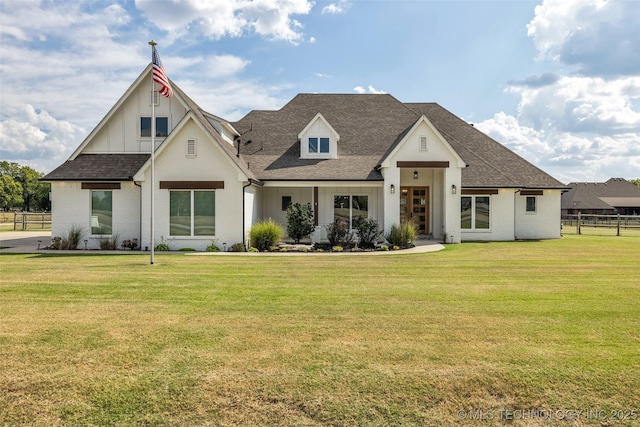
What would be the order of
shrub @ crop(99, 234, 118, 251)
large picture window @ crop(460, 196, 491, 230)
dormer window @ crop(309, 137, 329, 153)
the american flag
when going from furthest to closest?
dormer window @ crop(309, 137, 329, 153), large picture window @ crop(460, 196, 491, 230), shrub @ crop(99, 234, 118, 251), the american flag

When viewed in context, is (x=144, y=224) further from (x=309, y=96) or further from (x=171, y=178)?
(x=309, y=96)

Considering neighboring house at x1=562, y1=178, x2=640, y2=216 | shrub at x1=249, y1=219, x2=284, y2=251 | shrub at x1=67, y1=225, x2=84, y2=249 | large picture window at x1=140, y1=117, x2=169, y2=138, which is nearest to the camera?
shrub at x1=249, y1=219, x2=284, y2=251

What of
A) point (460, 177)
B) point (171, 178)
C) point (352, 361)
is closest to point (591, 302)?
point (352, 361)

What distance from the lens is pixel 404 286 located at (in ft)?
33.7

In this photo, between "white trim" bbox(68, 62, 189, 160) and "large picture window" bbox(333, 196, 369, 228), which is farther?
"large picture window" bbox(333, 196, 369, 228)

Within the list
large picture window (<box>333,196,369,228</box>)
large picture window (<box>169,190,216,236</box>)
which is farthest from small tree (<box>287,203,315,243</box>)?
large picture window (<box>169,190,216,236</box>)

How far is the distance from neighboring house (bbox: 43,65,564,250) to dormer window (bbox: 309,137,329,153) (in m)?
0.06

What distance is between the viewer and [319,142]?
23625mm

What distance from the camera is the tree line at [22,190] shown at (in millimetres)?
100406

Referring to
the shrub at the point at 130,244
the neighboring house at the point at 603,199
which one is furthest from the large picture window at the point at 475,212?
the neighboring house at the point at 603,199

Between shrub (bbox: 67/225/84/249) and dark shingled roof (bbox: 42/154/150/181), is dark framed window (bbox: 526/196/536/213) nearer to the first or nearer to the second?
dark shingled roof (bbox: 42/154/150/181)

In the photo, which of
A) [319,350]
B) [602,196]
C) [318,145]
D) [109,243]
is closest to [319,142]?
[318,145]

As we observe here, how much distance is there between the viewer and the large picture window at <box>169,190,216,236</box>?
62.1 feet

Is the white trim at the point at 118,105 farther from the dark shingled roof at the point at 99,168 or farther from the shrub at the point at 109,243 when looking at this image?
the shrub at the point at 109,243
